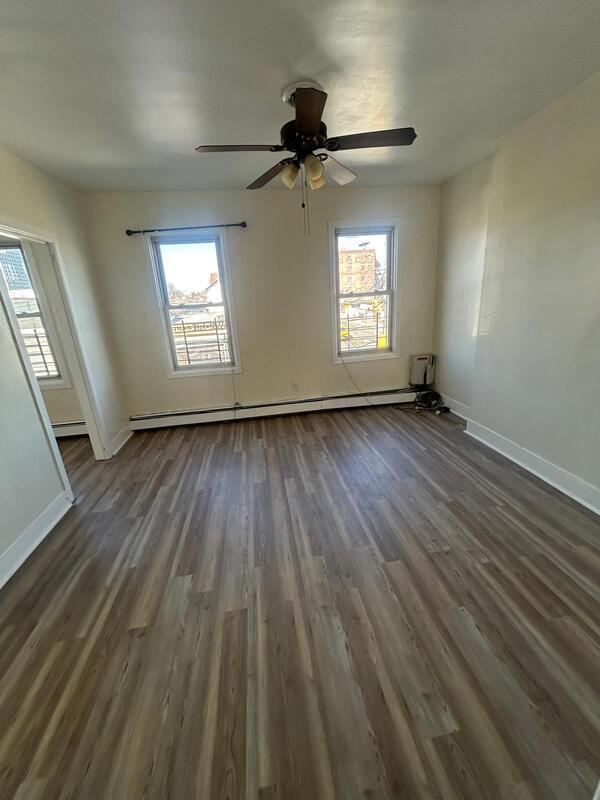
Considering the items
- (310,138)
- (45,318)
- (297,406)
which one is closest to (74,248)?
Answer: (45,318)

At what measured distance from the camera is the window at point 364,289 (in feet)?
12.7

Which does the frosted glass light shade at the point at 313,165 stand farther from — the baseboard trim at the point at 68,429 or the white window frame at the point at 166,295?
the baseboard trim at the point at 68,429

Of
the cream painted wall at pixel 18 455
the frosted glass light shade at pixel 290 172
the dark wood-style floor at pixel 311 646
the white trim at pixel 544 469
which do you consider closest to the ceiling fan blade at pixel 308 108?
the frosted glass light shade at pixel 290 172

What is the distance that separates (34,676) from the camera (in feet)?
4.50

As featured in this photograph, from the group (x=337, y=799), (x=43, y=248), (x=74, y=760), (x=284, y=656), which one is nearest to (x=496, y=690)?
(x=337, y=799)

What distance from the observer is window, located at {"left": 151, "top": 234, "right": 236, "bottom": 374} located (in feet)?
11.9

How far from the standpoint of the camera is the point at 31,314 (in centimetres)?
362

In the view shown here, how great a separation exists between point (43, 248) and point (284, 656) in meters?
3.59

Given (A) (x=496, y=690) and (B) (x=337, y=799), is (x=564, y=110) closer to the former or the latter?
(A) (x=496, y=690)

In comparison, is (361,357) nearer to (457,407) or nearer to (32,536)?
(457,407)

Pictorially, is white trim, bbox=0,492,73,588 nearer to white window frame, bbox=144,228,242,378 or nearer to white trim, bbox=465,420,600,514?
white window frame, bbox=144,228,242,378

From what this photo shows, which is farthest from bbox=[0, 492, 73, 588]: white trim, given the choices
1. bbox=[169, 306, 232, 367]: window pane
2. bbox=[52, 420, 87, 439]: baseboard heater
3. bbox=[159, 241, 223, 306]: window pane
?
bbox=[159, 241, 223, 306]: window pane

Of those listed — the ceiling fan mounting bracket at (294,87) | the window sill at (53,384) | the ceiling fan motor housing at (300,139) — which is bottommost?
the window sill at (53,384)

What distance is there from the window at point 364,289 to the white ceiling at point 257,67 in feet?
4.50
